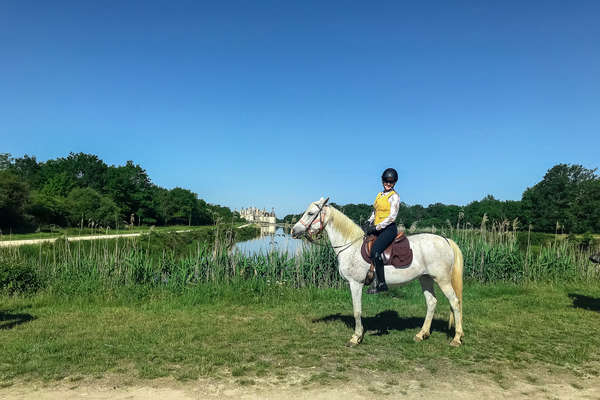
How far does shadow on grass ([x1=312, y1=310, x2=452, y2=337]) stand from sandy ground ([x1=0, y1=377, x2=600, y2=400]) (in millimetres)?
2019

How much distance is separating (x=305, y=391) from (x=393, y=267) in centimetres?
253

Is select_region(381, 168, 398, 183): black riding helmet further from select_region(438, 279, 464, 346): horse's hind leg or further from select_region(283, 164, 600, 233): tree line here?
select_region(283, 164, 600, 233): tree line

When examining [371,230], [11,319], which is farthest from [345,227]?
[11,319]

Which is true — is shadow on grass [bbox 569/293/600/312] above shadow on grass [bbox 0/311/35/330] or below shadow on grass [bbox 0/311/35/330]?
below

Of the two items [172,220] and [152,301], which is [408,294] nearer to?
[152,301]

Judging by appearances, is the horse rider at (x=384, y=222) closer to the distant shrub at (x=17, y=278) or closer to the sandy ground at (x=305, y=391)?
the sandy ground at (x=305, y=391)

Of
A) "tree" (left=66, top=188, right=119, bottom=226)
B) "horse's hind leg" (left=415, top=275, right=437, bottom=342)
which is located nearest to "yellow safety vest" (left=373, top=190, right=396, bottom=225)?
"horse's hind leg" (left=415, top=275, right=437, bottom=342)

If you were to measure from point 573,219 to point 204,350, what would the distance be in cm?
5442

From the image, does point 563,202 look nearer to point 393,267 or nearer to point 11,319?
point 393,267

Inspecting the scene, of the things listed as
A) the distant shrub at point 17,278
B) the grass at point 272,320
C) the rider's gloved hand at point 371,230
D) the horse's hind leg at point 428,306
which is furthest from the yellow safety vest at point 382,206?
the distant shrub at point 17,278

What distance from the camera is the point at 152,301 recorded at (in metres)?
7.99

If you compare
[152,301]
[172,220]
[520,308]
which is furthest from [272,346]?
[172,220]

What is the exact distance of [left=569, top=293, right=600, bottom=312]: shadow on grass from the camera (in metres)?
8.10

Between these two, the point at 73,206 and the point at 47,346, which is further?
the point at 73,206
